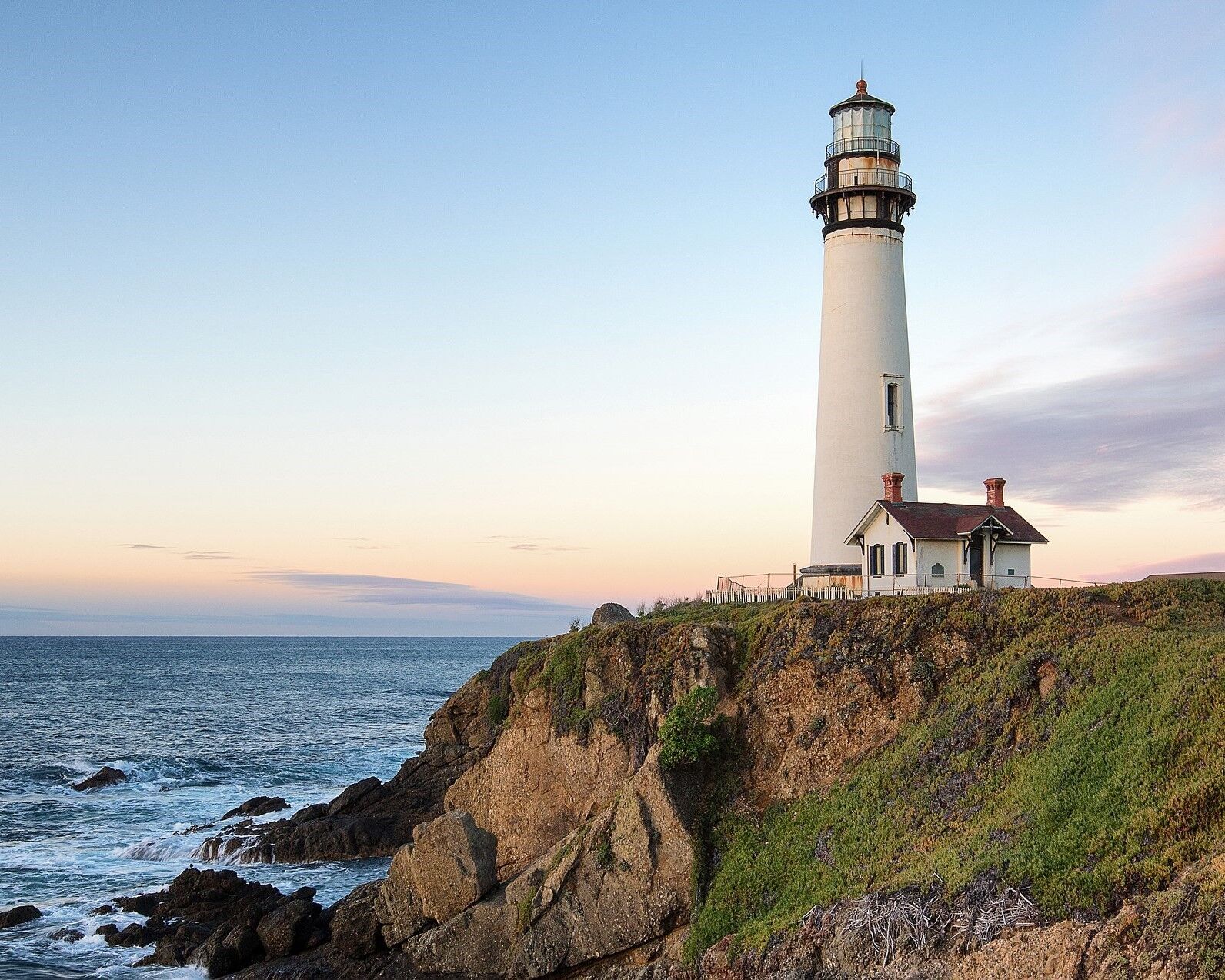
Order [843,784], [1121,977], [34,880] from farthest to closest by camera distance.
Result: [34,880] < [843,784] < [1121,977]

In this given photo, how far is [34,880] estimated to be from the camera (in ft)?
95.8

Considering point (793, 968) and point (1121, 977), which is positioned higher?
point (1121, 977)

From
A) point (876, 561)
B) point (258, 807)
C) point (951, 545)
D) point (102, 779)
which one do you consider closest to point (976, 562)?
point (951, 545)

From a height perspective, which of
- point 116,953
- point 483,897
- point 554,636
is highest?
point 554,636

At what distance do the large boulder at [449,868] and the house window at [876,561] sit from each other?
1548 cm

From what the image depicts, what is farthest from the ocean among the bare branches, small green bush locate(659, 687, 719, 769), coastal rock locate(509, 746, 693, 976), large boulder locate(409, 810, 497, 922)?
the bare branches

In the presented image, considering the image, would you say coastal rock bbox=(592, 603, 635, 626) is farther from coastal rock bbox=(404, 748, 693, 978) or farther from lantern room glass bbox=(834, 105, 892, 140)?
lantern room glass bbox=(834, 105, 892, 140)

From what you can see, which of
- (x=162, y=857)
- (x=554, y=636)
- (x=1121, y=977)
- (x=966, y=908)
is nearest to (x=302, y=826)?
(x=162, y=857)

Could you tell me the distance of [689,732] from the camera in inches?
891

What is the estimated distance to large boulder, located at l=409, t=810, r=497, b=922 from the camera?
878 inches

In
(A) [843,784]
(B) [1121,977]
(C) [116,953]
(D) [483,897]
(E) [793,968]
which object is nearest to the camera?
(B) [1121,977]

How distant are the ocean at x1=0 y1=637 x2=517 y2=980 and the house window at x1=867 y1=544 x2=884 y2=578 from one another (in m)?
17.4

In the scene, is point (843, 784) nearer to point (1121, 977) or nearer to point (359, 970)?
point (1121, 977)

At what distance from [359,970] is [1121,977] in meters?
15.5
